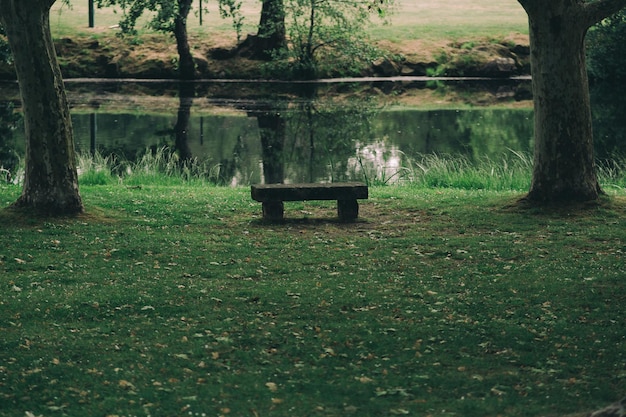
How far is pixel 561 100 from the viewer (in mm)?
17219

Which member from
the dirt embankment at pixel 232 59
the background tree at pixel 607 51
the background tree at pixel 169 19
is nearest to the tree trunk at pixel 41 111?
the background tree at pixel 169 19

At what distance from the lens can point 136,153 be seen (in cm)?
3256

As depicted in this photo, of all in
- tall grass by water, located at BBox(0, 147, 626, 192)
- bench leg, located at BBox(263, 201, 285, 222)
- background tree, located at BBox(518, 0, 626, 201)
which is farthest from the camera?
tall grass by water, located at BBox(0, 147, 626, 192)

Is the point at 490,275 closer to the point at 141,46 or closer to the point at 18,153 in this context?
the point at 18,153

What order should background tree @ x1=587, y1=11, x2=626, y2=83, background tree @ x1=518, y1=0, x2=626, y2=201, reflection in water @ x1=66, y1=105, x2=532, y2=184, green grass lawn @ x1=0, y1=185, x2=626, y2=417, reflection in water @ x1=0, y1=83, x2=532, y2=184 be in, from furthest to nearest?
background tree @ x1=587, y1=11, x2=626, y2=83 → reflection in water @ x1=0, y1=83, x2=532, y2=184 → reflection in water @ x1=66, y1=105, x2=532, y2=184 → background tree @ x1=518, y1=0, x2=626, y2=201 → green grass lawn @ x1=0, y1=185, x2=626, y2=417

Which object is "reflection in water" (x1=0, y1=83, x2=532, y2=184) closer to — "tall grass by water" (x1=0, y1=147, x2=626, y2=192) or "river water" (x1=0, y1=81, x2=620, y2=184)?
"river water" (x1=0, y1=81, x2=620, y2=184)

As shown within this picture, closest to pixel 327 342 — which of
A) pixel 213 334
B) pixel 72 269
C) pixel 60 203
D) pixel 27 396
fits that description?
pixel 213 334

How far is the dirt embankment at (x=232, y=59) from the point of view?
182 ft

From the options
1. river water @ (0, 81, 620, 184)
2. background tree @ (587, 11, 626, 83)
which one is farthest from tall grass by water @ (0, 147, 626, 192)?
background tree @ (587, 11, 626, 83)

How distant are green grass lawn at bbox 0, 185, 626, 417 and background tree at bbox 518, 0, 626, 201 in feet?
2.25

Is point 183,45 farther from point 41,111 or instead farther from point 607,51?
point 41,111

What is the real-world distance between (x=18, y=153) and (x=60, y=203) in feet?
49.3

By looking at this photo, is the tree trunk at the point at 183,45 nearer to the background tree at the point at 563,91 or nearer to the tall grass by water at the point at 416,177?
the tall grass by water at the point at 416,177

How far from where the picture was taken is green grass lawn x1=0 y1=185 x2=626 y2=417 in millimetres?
8891
